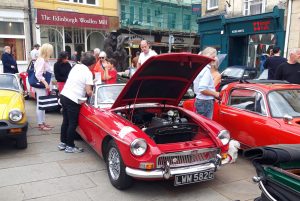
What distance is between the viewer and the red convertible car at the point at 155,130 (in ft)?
12.0

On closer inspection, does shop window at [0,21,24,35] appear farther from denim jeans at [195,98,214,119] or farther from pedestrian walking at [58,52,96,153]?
denim jeans at [195,98,214,119]

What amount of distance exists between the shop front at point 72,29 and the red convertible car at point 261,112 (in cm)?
1649

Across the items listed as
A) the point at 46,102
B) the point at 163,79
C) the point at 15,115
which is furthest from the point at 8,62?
the point at 163,79

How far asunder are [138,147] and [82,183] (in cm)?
116

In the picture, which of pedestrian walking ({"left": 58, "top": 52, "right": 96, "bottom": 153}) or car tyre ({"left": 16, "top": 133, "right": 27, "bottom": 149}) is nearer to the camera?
pedestrian walking ({"left": 58, "top": 52, "right": 96, "bottom": 153})

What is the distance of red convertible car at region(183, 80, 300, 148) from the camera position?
173 inches

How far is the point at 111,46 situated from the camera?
12.5 meters

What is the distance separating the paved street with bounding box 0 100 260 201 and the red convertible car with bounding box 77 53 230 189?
0.97 feet

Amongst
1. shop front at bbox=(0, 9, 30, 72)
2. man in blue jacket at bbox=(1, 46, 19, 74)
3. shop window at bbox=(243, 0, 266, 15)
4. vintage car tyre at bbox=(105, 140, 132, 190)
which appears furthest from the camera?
shop front at bbox=(0, 9, 30, 72)

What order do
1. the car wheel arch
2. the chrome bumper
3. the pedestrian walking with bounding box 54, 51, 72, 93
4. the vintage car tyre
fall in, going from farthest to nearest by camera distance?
the pedestrian walking with bounding box 54, 51, 72, 93 → the car wheel arch → the vintage car tyre → the chrome bumper

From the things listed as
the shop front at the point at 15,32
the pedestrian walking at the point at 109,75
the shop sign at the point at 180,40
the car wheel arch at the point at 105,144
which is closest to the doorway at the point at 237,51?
the shop sign at the point at 180,40

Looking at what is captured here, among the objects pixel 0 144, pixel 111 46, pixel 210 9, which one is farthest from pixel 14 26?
pixel 0 144

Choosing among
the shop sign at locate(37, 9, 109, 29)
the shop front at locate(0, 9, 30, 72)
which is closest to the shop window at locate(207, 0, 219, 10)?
the shop sign at locate(37, 9, 109, 29)

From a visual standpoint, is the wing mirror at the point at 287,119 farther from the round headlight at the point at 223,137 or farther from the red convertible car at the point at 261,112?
the round headlight at the point at 223,137
